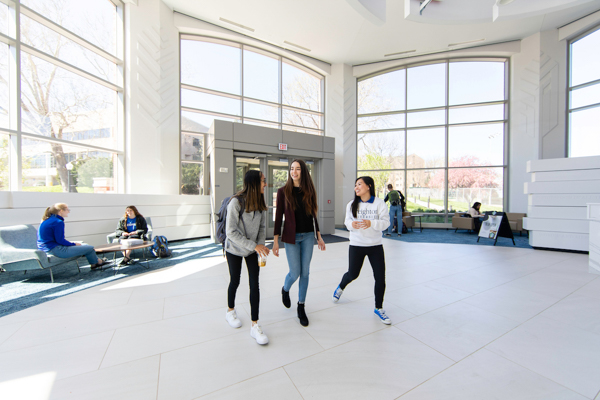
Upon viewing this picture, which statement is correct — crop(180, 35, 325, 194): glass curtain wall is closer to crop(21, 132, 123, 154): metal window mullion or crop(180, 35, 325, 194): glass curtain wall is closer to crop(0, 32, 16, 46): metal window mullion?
crop(21, 132, 123, 154): metal window mullion

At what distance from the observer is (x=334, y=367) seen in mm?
1858

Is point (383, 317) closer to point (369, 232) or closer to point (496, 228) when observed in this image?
point (369, 232)

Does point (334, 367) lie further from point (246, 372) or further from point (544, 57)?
point (544, 57)

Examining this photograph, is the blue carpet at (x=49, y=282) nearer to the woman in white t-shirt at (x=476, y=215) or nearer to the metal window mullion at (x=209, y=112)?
the metal window mullion at (x=209, y=112)

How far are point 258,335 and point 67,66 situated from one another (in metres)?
7.63

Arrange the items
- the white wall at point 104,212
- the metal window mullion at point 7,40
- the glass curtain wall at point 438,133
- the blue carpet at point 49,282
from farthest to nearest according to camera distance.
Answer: the glass curtain wall at point 438,133, the metal window mullion at point 7,40, the white wall at point 104,212, the blue carpet at point 49,282

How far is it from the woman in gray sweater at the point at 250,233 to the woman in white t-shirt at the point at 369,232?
0.91 meters

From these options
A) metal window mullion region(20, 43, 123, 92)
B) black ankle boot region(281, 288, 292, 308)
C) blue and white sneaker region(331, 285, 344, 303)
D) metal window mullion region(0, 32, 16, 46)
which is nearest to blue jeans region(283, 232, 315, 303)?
black ankle boot region(281, 288, 292, 308)

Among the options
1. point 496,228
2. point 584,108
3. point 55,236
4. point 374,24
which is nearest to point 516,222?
point 496,228

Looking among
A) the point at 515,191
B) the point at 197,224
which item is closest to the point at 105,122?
the point at 197,224

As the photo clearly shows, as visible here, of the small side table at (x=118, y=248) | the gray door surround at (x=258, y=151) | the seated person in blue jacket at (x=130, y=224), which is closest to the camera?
the small side table at (x=118, y=248)

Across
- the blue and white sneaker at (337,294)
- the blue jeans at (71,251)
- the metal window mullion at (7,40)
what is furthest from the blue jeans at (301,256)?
the metal window mullion at (7,40)

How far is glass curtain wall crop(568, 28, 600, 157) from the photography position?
310 inches

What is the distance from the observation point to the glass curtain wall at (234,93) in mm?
8188
